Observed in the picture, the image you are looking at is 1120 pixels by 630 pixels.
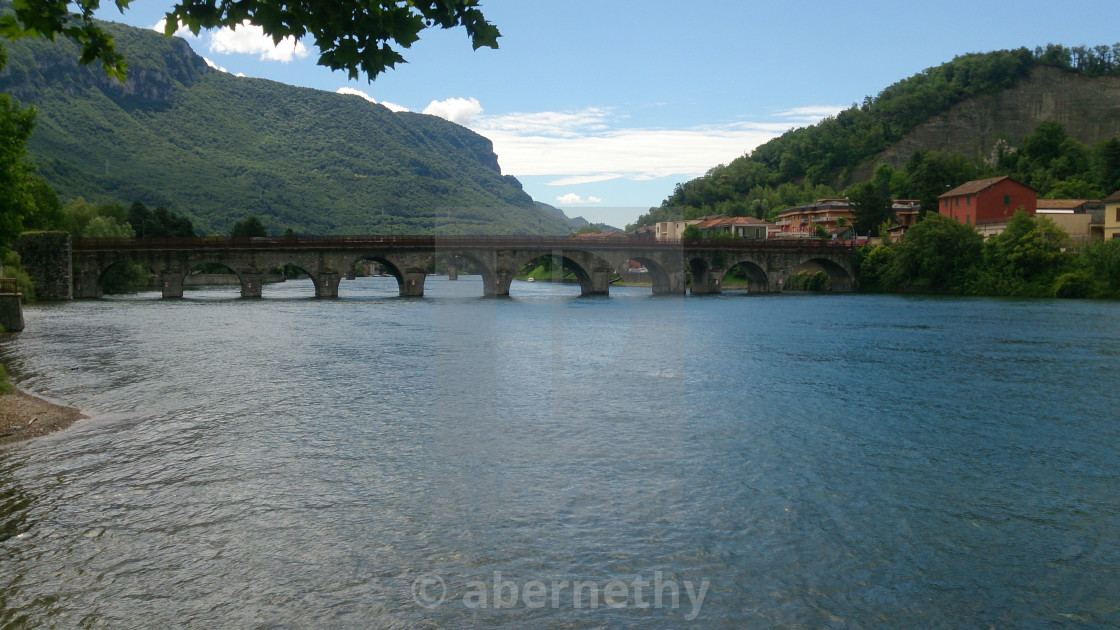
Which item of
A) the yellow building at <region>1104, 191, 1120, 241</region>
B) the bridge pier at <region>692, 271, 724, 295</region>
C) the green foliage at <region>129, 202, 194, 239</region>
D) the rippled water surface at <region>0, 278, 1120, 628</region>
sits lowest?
the rippled water surface at <region>0, 278, 1120, 628</region>

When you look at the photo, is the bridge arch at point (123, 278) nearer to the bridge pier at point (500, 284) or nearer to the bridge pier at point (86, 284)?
the bridge pier at point (86, 284)

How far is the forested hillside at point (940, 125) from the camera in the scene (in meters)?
170

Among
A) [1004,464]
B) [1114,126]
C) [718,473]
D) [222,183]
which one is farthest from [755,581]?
[1114,126]

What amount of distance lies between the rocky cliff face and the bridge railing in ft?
357

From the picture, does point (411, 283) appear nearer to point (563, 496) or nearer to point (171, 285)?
point (171, 285)

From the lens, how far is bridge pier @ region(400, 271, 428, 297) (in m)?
76.9

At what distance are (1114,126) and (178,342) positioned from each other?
196 meters

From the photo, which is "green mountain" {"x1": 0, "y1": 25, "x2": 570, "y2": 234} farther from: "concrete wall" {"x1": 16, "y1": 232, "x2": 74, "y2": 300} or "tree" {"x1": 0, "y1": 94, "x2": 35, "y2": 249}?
"tree" {"x1": 0, "y1": 94, "x2": 35, "y2": 249}

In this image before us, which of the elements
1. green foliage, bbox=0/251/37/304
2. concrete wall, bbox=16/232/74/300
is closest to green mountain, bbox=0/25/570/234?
concrete wall, bbox=16/232/74/300

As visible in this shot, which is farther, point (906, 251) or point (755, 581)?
point (906, 251)

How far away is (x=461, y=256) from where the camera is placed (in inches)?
3226

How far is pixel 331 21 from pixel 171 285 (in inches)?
2894

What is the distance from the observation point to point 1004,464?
14.4m

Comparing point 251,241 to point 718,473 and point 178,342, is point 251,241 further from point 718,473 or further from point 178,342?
point 718,473
